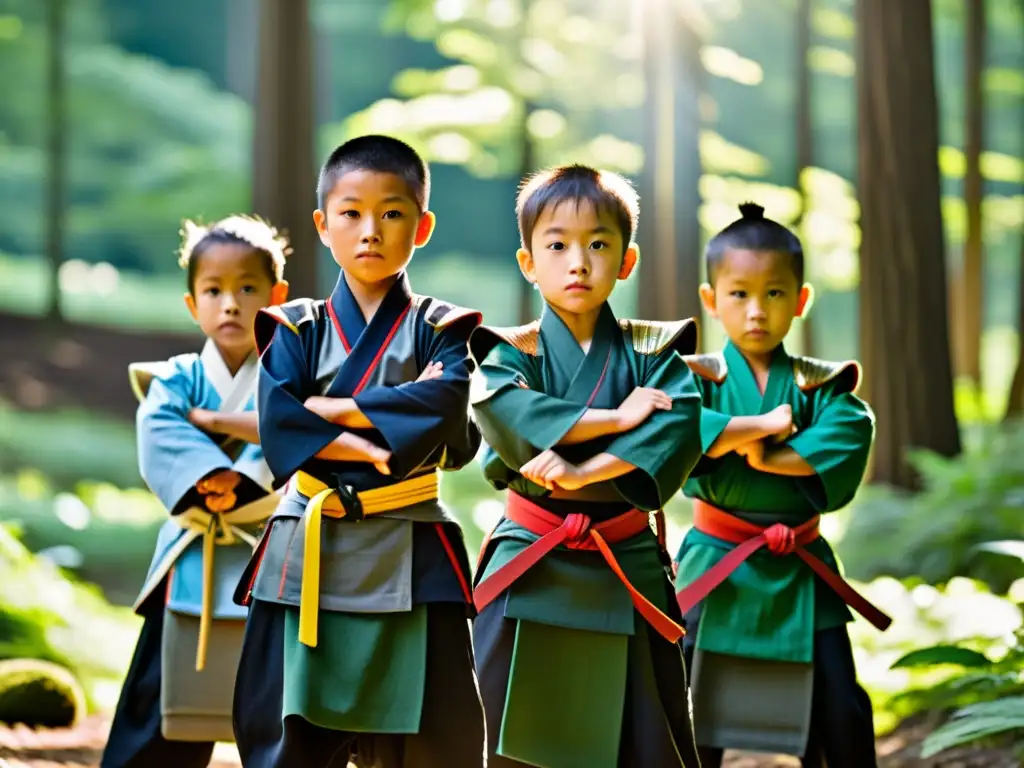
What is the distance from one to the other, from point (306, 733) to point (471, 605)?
0.57 metres

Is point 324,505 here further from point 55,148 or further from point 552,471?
point 55,148

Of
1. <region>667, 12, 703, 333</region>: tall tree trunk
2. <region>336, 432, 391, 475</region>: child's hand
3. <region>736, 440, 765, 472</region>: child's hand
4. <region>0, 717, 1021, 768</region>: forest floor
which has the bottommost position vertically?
<region>0, 717, 1021, 768</region>: forest floor

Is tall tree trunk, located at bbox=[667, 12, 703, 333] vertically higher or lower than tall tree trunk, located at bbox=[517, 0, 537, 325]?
lower

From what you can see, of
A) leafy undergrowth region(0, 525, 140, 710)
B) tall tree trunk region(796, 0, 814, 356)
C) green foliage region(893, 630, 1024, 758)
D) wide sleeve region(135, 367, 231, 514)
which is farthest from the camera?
tall tree trunk region(796, 0, 814, 356)

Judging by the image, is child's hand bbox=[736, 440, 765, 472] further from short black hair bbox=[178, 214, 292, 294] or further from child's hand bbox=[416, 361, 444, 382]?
short black hair bbox=[178, 214, 292, 294]

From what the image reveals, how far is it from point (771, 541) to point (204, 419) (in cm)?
199

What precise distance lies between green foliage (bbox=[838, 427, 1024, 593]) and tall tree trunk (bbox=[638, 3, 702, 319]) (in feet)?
10.8

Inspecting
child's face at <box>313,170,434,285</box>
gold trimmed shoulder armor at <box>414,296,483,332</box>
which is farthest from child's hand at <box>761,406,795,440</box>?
child's face at <box>313,170,434,285</box>

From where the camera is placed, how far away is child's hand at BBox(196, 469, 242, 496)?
4.70m

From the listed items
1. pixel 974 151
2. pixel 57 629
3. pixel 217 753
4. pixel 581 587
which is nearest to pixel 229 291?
pixel 581 587

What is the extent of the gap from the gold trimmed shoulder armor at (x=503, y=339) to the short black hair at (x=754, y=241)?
3.46 ft

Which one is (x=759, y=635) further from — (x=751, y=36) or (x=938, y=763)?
(x=751, y=36)

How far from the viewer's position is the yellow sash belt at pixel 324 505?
3766 mm

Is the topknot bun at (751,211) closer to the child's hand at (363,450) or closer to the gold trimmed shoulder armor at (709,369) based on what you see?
the gold trimmed shoulder armor at (709,369)
